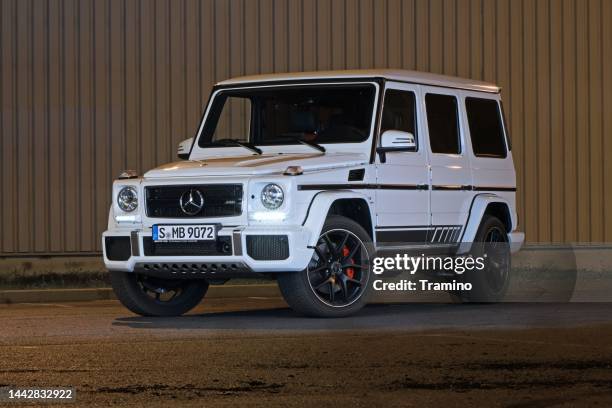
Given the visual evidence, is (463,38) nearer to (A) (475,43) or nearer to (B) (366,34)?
(A) (475,43)

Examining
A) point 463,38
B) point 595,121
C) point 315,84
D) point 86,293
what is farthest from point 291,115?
point 595,121

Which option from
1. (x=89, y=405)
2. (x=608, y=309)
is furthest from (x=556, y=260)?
(x=89, y=405)

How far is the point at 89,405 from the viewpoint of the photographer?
7.28 m

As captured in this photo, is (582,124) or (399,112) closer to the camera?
(399,112)

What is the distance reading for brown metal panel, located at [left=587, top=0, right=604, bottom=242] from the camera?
20.1 meters

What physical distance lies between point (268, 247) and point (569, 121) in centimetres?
992

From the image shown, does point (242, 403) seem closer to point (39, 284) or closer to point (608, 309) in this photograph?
point (608, 309)

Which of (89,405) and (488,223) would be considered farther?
(488,223)

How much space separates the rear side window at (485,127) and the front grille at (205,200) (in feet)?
11.0

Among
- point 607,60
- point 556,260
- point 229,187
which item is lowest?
point 556,260

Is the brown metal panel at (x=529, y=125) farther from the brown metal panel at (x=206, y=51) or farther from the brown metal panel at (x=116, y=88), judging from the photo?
the brown metal panel at (x=116, y=88)

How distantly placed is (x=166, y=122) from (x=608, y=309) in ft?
27.5

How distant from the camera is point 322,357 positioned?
360 inches

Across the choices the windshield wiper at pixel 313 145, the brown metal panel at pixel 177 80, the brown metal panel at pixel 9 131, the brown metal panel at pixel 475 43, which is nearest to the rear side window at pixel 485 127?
the windshield wiper at pixel 313 145
